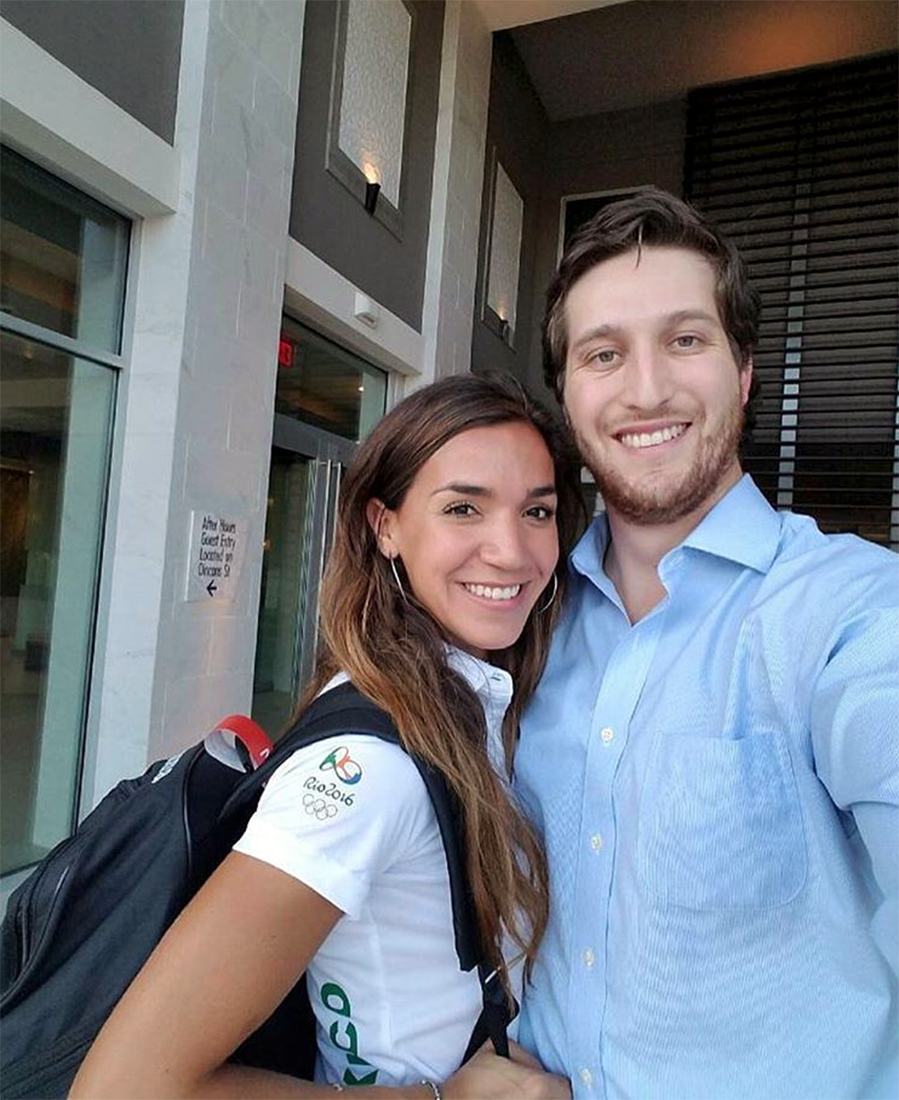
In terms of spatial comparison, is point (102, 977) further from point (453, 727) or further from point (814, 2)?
point (814, 2)

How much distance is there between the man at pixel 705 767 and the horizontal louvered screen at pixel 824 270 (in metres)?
5.04

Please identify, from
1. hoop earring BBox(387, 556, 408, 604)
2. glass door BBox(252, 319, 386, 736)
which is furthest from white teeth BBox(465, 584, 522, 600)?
glass door BBox(252, 319, 386, 736)

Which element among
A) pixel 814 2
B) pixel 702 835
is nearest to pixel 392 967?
pixel 702 835

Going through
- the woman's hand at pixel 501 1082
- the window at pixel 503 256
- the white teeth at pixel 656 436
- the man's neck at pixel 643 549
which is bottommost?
the woman's hand at pixel 501 1082

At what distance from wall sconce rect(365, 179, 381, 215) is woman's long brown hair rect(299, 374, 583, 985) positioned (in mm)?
3459

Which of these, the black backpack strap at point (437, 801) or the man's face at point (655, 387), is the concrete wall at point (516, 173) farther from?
the black backpack strap at point (437, 801)

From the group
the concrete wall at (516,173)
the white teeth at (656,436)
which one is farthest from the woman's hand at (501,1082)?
the concrete wall at (516,173)

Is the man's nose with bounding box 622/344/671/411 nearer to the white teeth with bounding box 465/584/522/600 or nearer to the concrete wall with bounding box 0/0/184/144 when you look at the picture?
the white teeth with bounding box 465/584/522/600

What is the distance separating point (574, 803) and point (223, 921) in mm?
452

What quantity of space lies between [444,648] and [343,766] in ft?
1.07

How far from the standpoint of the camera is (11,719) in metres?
2.69

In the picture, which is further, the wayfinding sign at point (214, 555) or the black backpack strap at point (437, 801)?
the wayfinding sign at point (214, 555)

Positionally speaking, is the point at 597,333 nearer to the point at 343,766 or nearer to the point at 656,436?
the point at 656,436

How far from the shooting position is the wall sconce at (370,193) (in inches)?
167
